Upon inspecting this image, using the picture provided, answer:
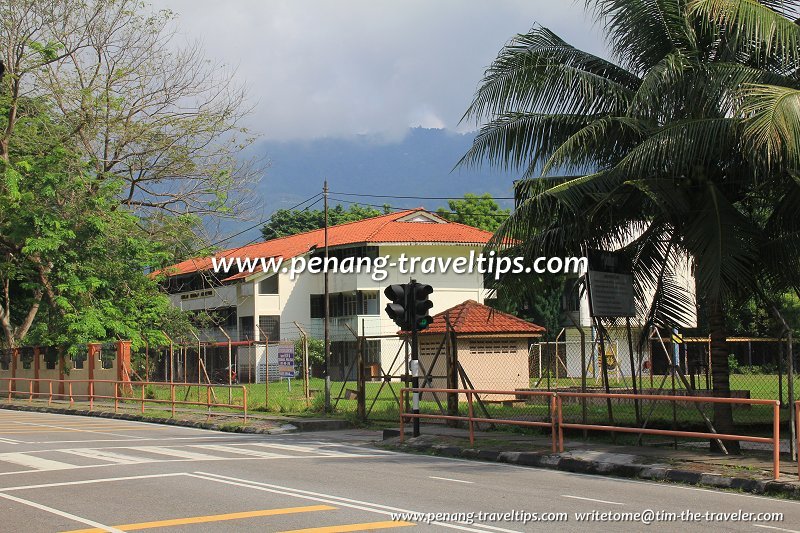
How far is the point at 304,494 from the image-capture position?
36.6 feet

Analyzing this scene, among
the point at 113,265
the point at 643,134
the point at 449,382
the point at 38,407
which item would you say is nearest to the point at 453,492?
the point at 643,134

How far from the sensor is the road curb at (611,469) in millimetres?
11867

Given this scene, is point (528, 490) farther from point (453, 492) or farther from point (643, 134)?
point (643, 134)

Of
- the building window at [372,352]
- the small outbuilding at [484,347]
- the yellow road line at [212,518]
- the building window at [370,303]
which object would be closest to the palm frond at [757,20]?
the yellow road line at [212,518]

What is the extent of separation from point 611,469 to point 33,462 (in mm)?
8916

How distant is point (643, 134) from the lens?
16125 mm

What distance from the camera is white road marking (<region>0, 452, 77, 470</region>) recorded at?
14.1 m

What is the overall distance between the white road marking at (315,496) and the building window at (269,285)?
4492cm

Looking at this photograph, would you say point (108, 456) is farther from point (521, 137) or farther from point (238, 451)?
point (521, 137)

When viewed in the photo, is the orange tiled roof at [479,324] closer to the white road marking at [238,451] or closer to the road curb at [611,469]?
the road curb at [611,469]

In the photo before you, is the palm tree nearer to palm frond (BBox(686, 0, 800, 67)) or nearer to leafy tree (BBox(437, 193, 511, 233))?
palm frond (BBox(686, 0, 800, 67))

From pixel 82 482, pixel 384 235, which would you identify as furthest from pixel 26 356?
pixel 82 482


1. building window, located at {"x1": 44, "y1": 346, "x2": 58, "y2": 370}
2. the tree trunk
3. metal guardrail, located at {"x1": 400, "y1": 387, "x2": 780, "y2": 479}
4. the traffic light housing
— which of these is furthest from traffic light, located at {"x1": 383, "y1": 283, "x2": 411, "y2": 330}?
building window, located at {"x1": 44, "y1": 346, "x2": 58, "y2": 370}

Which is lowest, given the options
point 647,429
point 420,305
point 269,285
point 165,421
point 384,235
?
point 165,421
